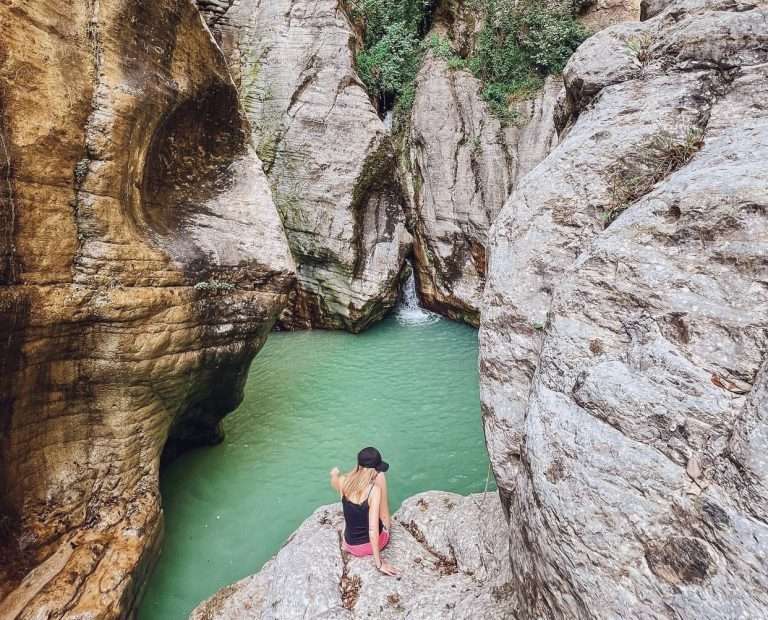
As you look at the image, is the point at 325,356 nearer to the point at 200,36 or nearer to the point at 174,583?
the point at 174,583

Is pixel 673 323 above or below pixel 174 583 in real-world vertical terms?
above

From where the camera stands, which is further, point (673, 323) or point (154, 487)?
point (154, 487)

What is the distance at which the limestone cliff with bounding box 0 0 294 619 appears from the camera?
3.45 metres

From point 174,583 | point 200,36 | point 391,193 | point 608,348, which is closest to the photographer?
point 608,348

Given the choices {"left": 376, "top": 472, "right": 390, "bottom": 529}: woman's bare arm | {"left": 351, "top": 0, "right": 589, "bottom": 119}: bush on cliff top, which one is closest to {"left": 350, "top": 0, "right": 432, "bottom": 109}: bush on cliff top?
{"left": 351, "top": 0, "right": 589, "bottom": 119}: bush on cliff top

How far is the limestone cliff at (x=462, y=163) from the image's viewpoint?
11592mm

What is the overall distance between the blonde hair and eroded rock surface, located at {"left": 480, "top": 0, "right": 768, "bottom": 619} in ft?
3.62

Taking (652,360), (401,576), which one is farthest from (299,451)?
(652,360)

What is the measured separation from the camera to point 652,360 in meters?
2.18

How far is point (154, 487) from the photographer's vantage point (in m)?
4.60

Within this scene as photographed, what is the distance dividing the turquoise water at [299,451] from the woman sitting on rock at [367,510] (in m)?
1.49

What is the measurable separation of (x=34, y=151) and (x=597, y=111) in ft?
15.9

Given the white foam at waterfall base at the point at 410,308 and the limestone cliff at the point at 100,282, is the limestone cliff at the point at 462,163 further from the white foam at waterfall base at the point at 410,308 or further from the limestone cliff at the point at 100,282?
the limestone cliff at the point at 100,282

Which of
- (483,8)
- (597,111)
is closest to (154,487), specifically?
(597,111)
